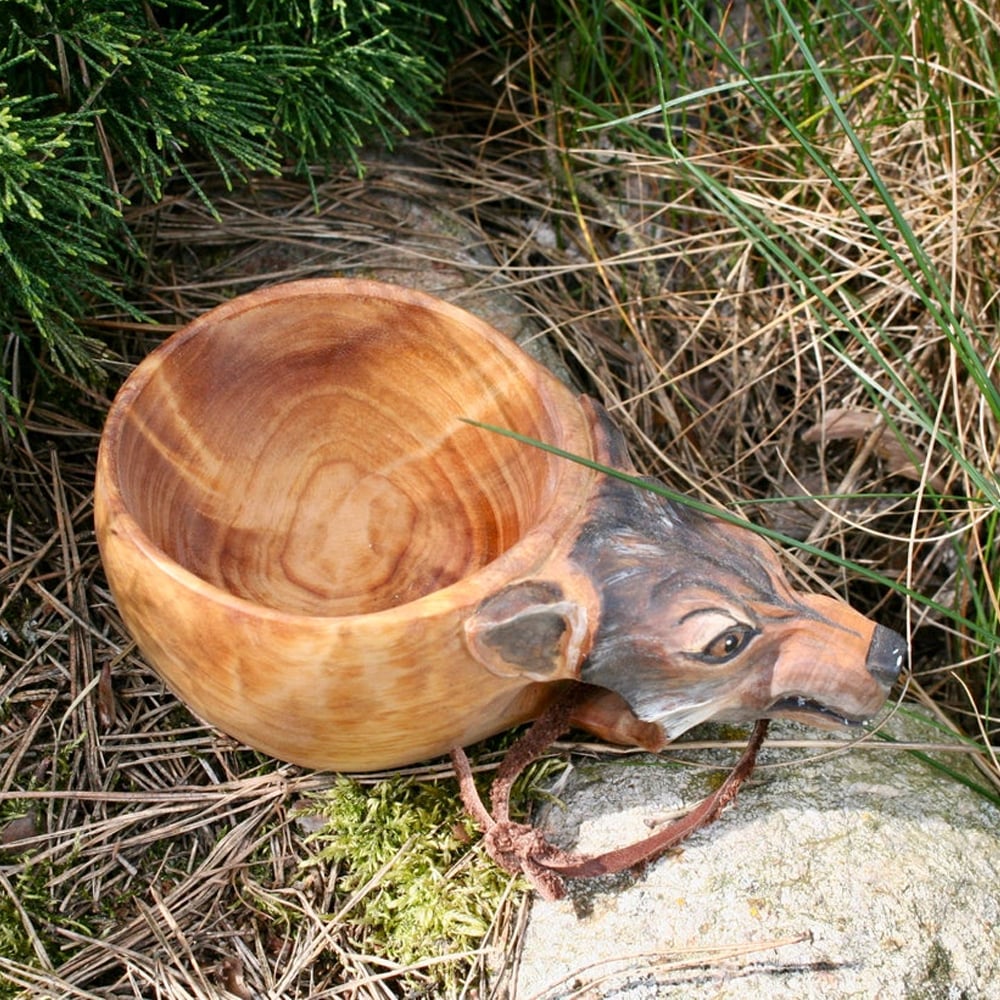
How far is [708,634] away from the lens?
1289 mm

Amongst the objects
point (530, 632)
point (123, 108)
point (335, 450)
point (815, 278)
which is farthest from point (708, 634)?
point (123, 108)

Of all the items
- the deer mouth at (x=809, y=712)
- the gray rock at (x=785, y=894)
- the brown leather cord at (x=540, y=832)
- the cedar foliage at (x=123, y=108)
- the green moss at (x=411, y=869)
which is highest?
the cedar foliage at (x=123, y=108)

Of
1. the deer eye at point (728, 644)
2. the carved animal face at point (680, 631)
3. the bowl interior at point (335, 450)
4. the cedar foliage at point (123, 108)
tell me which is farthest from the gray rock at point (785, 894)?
the cedar foliage at point (123, 108)

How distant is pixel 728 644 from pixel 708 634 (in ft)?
0.09

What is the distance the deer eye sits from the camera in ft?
4.24

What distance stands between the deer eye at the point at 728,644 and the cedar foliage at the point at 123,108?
0.92 meters

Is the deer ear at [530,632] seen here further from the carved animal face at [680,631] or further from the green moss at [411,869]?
the green moss at [411,869]

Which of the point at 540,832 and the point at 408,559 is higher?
the point at 408,559

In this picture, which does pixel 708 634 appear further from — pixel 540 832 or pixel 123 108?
pixel 123 108

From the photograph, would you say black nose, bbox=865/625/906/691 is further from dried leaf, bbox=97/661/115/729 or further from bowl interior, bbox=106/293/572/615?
dried leaf, bbox=97/661/115/729

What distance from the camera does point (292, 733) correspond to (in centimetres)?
137

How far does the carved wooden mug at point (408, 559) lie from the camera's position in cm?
129

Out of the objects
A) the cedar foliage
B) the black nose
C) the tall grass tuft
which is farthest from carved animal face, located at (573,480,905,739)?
the cedar foliage

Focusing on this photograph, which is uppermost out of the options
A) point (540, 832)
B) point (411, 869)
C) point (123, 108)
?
point (123, 108)
